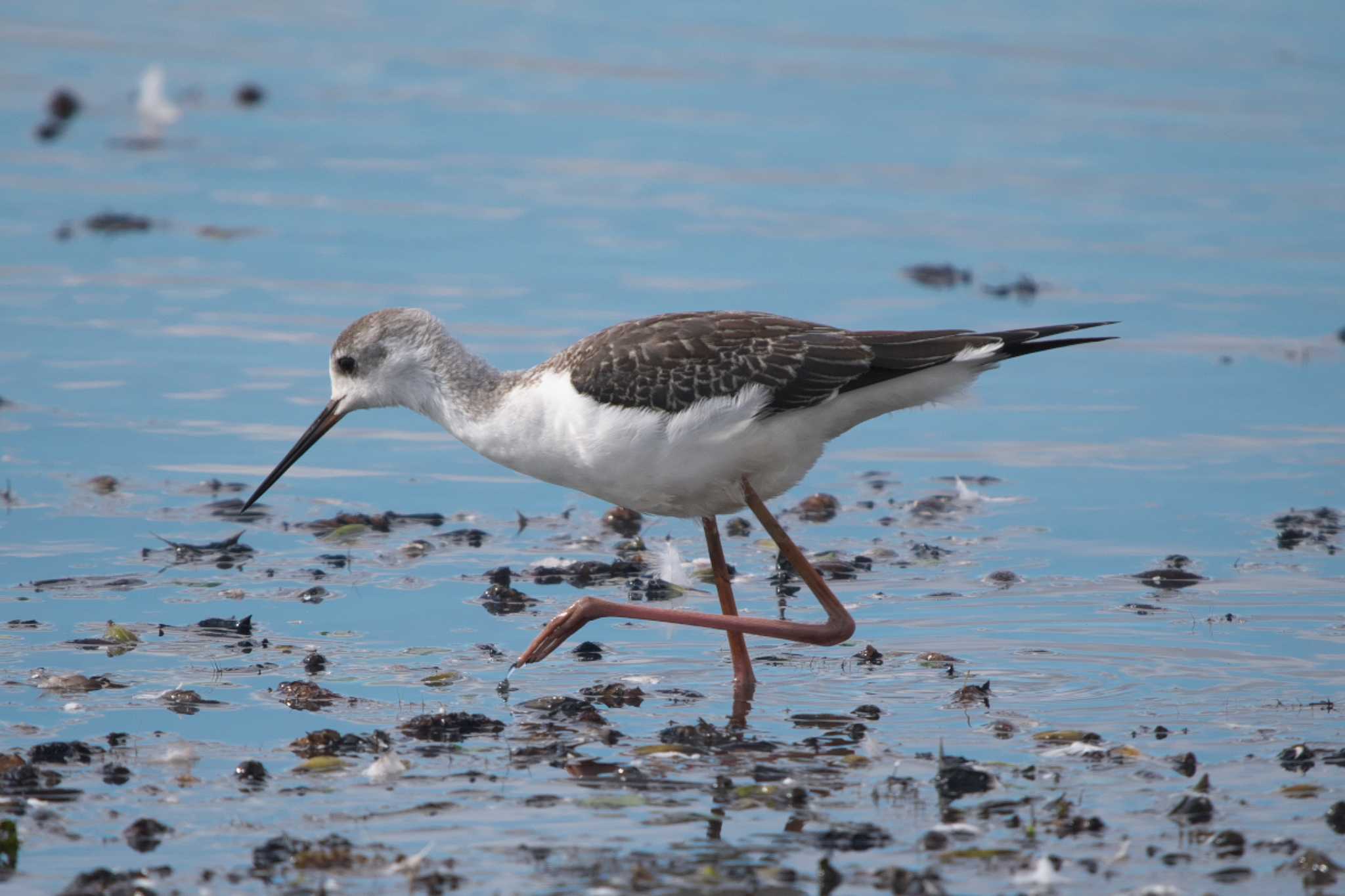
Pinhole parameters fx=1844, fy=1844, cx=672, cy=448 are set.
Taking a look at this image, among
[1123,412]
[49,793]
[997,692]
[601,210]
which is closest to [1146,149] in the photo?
[601,210]

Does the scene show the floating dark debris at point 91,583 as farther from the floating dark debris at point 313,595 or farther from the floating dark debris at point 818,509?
the floating dark debris at point 818,509

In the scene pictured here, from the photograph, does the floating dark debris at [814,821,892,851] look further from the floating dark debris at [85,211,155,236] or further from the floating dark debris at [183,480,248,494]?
the floating dark debris at [85,211,155,236]

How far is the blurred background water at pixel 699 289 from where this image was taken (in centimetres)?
848

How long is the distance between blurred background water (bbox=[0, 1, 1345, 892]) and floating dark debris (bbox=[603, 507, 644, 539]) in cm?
14

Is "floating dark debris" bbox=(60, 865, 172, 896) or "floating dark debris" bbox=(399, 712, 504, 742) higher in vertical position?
"floating dark debris" bbox=(399, 712, 504, 742)

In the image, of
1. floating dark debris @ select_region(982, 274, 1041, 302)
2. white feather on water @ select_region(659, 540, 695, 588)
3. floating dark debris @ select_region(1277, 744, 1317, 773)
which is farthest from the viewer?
floating dark debris @ select_region(982, 274, 1041, 302)

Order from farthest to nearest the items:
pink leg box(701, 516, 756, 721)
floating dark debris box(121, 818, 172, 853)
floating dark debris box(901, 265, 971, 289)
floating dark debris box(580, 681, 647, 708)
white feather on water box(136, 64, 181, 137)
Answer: white feather on water box(136, 64, 181, 137), floating dark debris box(901, 265, 971, 289), pink leg box(701, 516, 756, 721), floating dark debris box(580, 681, 647, 708), floating dark debris box(121, 818, 172, 853)

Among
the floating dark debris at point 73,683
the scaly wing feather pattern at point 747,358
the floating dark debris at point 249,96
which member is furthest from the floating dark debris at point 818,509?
the floating dark debris at point 249,96

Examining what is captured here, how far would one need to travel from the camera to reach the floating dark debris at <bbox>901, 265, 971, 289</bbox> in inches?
602

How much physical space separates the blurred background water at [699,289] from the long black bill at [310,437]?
19.2 inches

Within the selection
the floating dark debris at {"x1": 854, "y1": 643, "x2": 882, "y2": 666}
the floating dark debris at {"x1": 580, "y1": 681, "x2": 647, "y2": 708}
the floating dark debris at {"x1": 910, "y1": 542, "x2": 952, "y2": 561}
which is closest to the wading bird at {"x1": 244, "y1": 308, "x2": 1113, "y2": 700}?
the floating dark debris at {"x1": 854, "y1": 643, "x2": 882, "y2": 666}

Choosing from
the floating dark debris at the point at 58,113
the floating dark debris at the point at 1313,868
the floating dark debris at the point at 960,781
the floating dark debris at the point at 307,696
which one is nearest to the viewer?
the floating dark debris at the point at 1313,868

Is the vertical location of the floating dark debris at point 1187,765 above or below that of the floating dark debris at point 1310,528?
below

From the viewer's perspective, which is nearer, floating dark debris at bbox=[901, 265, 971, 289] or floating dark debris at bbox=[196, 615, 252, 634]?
floating dark debris at bbox=[196, 615, 252, 634]
